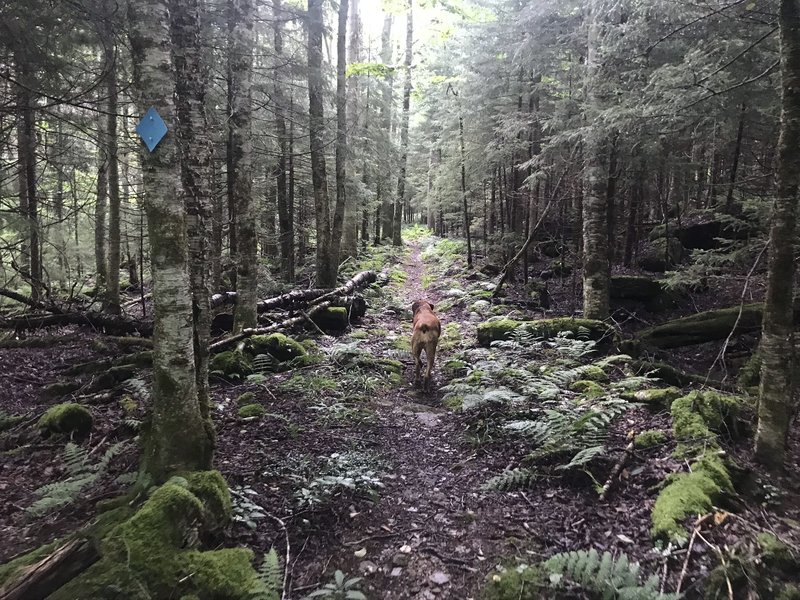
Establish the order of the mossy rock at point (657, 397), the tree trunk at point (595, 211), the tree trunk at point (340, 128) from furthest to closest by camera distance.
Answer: the tree trunk at point (340, 128) < the tree trunk at point (595, 211) < the mossy rock at point (657, 397)

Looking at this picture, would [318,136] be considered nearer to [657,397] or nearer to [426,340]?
[426,340]

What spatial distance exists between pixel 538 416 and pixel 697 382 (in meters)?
3.14

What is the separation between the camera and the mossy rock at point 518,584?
3.22 meters

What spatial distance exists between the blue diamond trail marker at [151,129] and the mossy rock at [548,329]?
302 inches

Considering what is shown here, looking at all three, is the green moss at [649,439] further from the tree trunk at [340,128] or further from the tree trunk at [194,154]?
the tree trunk at [340,128]

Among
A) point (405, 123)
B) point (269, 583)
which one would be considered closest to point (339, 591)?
point (269, 583)

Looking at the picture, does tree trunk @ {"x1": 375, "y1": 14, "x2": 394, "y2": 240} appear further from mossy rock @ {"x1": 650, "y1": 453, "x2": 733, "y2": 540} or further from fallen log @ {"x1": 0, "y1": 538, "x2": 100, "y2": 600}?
fallen log @ {"x1": 0, "y1": 538, "x2": 100, "y2": 600}

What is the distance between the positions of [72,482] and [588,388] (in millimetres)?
6314

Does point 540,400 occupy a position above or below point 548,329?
below

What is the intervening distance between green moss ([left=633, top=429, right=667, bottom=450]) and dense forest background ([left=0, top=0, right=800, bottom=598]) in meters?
0.04

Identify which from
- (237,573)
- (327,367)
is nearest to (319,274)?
(327,367)

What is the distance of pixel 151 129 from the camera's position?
376 cm

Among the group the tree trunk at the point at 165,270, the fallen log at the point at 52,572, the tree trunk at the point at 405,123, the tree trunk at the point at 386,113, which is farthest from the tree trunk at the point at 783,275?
the tree trunk at the point at 405,123

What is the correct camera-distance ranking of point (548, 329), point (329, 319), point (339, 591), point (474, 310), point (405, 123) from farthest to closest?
point (405, 123) < point (474, 310) < point (329, 319) < point (548, 329) < point (339, 591)
